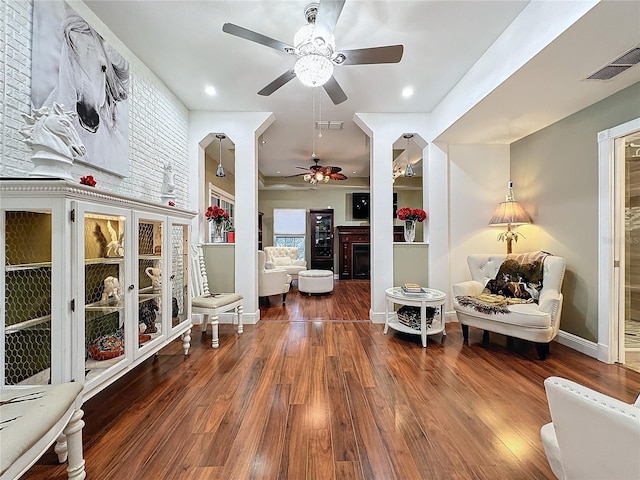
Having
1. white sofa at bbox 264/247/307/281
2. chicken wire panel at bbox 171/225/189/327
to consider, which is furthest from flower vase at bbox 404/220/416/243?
white sofa at bbox 264/247/307/281

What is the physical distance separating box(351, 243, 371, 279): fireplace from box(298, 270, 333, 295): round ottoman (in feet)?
6.78

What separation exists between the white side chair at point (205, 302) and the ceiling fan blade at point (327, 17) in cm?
253

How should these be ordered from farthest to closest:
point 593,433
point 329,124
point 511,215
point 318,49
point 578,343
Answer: point 329,124 → point 511,215 → point 578,343 → point 318,49 → point 593,433

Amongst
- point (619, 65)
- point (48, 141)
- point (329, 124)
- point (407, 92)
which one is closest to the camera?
point (48, 141)

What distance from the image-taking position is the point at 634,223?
3244mm

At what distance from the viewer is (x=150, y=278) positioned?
2201 mm

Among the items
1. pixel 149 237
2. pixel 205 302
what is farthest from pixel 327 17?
pixel 205 302

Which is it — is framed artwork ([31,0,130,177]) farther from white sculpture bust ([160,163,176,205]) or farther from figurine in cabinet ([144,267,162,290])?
figurine in cabinet ([144,267,162,290])

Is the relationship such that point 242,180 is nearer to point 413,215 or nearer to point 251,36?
point 251,36

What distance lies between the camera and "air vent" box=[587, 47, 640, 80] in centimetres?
197

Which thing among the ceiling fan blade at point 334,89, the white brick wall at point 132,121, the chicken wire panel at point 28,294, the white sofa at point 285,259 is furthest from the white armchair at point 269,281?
the chicken wire panel at point 28,294

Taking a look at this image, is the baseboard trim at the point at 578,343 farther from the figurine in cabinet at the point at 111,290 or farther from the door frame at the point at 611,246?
the figurine in cabinet at the point at 111,290

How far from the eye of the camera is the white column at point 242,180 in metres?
3.75

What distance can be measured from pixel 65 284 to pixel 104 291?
0.42 m
